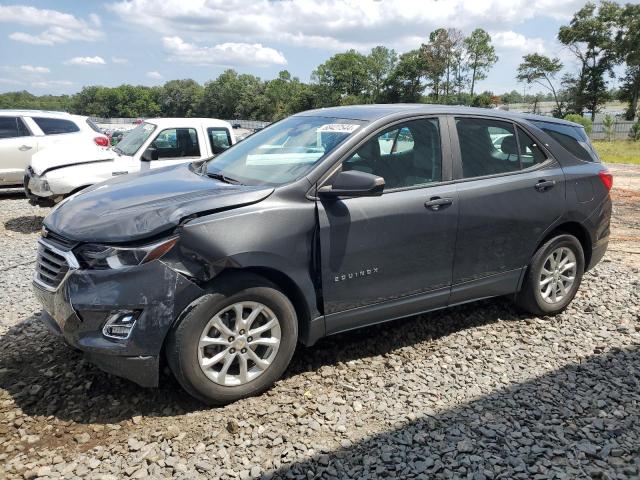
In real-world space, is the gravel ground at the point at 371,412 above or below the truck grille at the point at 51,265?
below

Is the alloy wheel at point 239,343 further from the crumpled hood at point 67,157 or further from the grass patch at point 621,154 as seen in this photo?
the grass patch at point 621,154

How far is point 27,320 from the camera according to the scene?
4422 mm

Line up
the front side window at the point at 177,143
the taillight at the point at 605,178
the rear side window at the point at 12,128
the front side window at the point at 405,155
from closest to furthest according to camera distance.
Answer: the front side window at the point at 405,155 < the taillight at the point at 605,178 < the front side window at the point at 177,143 < the rear side window at the point at 12,128

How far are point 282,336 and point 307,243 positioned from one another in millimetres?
607

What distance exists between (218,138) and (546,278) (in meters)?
6.12

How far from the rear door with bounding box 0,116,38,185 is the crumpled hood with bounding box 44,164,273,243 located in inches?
341

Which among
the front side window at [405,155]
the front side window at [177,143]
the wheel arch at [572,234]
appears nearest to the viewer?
the front side window at [405,155]

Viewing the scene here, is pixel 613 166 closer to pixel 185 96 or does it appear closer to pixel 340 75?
pixel 340 75

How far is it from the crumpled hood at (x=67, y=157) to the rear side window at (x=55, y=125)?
3.19 m

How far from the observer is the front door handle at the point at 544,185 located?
438 centimetres

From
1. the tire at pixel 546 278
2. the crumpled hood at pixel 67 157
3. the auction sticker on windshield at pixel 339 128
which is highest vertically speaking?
the auction sticker on windshield at pixel 339 128

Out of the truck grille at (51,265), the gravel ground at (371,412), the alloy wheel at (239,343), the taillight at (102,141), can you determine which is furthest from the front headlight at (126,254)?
the taillight at (102,141)

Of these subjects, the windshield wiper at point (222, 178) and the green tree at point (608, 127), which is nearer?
the windshield wiper at point (222, 178)

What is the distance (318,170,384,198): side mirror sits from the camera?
130 inches
